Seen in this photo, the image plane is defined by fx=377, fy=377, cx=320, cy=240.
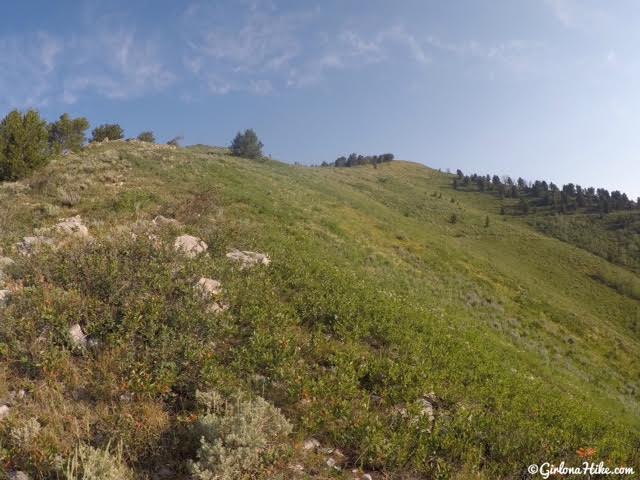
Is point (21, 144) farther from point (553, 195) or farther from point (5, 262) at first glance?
point (553, 195)

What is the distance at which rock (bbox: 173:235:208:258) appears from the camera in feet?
33.6

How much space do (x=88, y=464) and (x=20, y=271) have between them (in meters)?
5.91

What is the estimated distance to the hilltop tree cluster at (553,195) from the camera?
380ft

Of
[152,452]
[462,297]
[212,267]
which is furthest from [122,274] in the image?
[462,297]

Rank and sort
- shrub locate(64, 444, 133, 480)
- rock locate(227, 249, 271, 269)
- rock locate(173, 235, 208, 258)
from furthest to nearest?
rock locate(227, 249, 271, 269)
rock locate(173, 235, 208, 258)
shrub locate(64, 444, 133, 480)

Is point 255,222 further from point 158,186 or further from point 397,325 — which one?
point 397,325

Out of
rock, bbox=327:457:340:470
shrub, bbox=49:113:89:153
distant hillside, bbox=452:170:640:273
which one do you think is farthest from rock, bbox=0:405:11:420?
distant hillside, bbox=452:170:640:273

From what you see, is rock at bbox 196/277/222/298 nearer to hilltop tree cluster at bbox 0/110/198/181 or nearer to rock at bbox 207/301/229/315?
rock at bbox 207/301/229/315

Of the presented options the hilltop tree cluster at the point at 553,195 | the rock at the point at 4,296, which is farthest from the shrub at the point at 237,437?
→ the hilltop tree cluster at the point at 553,195

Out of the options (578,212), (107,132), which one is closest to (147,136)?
(107,132)

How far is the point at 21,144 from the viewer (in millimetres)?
23594

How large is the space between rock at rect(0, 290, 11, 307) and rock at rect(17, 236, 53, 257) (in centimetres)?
172

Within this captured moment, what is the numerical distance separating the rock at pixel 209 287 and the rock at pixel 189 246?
4.48 feet

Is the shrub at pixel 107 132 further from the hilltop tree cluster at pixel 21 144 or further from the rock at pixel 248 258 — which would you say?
the rock at pixel 248 258
